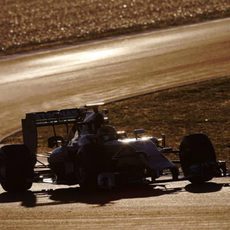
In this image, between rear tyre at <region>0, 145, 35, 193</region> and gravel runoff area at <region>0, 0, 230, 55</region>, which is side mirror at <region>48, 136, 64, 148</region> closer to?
rear tyre at <region>0, 145, 35, 193</region>

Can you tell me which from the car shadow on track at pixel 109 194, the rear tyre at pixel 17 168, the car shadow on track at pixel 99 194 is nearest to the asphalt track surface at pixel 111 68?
the rear tyre at pixel 17 168

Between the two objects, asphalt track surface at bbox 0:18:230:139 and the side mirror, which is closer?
the side mirror

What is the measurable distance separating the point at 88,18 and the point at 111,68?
12799mm

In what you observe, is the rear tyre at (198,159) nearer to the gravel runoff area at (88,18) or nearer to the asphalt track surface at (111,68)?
the asphalt track surface at (111,68)

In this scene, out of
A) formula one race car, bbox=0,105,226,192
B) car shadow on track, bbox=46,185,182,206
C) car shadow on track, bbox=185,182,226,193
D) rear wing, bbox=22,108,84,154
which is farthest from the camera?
rear wing, bbox=22,108,84,154

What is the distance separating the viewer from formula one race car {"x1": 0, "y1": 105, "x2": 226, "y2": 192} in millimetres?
19703

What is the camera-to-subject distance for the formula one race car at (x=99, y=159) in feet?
64.6

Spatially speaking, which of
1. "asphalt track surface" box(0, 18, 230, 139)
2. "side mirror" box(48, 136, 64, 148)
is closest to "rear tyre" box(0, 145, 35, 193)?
"side mirror" box(48, 136, 64, 148)

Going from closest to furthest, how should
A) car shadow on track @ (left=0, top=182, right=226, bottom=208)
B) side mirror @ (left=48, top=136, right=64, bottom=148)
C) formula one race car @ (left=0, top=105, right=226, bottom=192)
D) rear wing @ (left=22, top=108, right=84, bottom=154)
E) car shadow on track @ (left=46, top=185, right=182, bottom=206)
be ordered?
car shadow on track @ (left=46, top=185, right=182, bottom=206) < car shadow on track @ (left=0, top=182, right=226, bottom=208) < formula one race car @ (left=0, top=105, right=226, bottom=192) < side mirror @ (left=48, top=136, right=64, bottom=148) < rear wing @ (left=22, top=108, right=84, bottom=154)

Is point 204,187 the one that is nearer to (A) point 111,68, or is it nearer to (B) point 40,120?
(B) point 40,120

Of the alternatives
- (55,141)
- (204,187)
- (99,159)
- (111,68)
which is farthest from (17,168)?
(111,68)

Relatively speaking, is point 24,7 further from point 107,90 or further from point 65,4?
point 107,90

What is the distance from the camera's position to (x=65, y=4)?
6200 centimetres

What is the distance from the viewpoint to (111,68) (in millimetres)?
42812
